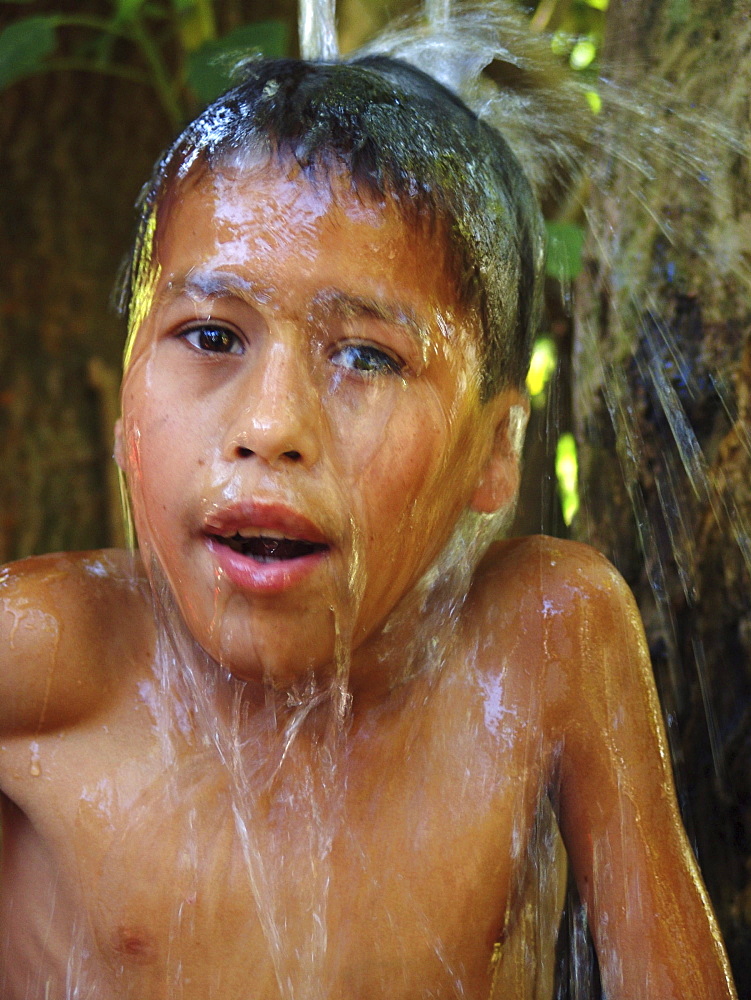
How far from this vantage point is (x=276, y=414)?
1345mm

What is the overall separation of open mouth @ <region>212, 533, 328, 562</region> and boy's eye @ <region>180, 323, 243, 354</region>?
25cm

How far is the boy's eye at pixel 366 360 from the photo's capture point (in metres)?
1.45

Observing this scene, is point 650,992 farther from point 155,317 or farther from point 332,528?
point 155,317

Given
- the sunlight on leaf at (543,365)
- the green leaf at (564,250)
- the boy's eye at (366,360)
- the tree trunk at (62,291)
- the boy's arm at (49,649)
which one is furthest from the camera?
the tree trunk at (62,291)

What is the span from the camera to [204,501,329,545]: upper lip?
134 centimetres

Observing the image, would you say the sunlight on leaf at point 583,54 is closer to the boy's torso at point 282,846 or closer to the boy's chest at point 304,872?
the boy's torso at point 282,846

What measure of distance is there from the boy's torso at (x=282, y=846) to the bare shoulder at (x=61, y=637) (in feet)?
0.04

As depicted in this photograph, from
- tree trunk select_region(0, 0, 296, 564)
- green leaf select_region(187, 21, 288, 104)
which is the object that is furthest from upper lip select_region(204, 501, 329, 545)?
tree trunk select_region(0, 0, 296, 564)

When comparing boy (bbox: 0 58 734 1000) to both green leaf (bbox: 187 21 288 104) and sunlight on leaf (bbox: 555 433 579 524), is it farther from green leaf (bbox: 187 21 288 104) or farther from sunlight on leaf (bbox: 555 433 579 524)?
green leaf (bbox: 187 21 288 104)

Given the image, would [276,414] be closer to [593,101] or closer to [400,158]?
[400,158]

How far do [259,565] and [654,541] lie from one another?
0.90m

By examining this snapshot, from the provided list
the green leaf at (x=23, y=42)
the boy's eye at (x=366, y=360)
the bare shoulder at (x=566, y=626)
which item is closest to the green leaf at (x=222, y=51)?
the green leaf at (x=23, y=42)

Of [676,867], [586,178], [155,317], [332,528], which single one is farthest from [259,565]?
[586,178]

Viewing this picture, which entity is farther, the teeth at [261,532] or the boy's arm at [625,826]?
the boy's arm at [625,826]
